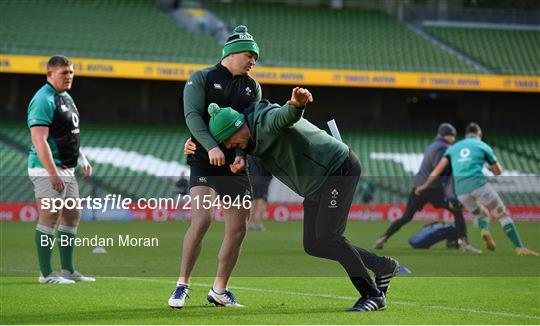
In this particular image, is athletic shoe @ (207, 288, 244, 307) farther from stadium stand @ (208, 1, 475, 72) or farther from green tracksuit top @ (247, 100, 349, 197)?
stadium stand @ (208, 1, 475, 72)

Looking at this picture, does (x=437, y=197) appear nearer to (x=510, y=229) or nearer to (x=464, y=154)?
(x=464, y=154)

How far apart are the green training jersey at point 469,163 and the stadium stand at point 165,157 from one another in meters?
12.4

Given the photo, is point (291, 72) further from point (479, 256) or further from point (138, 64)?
point (479, 256)

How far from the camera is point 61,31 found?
3831 centimetres

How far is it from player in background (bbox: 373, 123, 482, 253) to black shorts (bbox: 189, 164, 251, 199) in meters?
8.08

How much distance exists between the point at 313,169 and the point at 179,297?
1.45 meters

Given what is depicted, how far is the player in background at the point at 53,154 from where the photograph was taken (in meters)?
9.91

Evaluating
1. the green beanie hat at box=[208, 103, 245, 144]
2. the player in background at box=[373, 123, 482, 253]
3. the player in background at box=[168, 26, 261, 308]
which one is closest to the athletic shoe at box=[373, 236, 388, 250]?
the player in background at box=[373, 123, 482, 253]

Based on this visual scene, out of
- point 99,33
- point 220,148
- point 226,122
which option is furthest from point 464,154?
point 99,33

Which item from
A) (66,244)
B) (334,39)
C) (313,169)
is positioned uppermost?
(313,169)

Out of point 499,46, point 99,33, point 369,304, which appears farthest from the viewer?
point 499,46

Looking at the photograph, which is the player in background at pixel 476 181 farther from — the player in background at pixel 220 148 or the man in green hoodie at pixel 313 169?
the player in background at pixel 220 148

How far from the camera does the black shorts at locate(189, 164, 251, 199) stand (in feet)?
26.8

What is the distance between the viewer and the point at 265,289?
9977 millimetres
